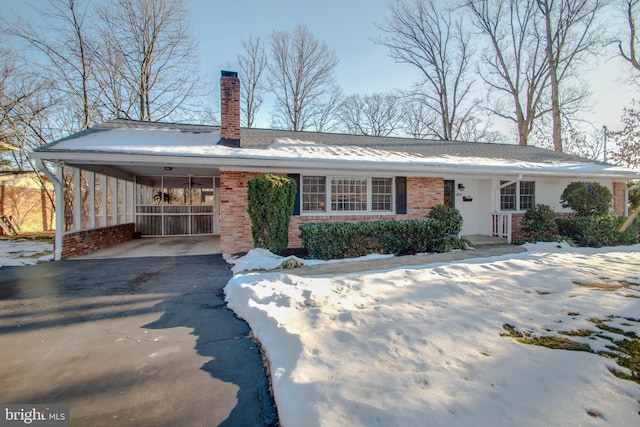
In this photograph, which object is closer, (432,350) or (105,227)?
(432,350)

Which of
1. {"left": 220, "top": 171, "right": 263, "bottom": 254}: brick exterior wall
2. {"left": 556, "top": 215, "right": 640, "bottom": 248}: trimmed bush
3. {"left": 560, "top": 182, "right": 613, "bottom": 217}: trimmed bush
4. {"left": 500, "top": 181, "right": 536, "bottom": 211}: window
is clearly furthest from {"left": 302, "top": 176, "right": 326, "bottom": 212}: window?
{"left": 560, "top": 182, "right": 613, "bottom": 217}: trimmed bush

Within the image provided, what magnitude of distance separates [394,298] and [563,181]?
11.0 m

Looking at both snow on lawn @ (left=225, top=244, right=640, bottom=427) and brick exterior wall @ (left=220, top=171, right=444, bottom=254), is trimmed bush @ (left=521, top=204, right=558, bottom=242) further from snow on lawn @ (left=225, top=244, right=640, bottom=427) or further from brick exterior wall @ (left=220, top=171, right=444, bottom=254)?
brick exterior wall @ (left=220, top=171, right=444, bottom=254)

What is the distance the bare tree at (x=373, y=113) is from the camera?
1117 inches

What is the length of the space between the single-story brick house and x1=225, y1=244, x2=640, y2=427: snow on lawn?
387 centimetres

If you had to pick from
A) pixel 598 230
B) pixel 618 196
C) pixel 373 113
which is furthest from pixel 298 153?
pixel 373 113

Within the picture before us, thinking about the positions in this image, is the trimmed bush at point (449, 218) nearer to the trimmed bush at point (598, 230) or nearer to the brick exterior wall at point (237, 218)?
the brick exterior wall at point (237, 218)

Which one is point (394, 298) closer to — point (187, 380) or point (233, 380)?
point (233, 380)

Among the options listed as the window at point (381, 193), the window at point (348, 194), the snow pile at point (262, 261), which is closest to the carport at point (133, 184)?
the snow pile at point (262, 261)

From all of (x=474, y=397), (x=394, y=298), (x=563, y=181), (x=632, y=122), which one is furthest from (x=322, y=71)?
(x=474, y=397)

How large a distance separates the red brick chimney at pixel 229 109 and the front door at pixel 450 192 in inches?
282

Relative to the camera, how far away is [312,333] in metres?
3.02

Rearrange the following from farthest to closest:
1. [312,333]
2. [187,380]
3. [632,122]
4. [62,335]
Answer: [632,122] → [62,335] → [312,333] → [187,380]

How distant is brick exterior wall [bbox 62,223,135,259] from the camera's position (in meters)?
7.75
